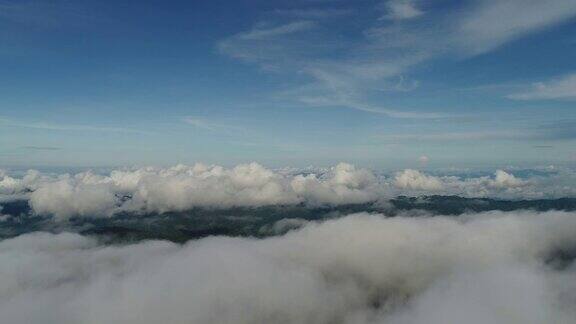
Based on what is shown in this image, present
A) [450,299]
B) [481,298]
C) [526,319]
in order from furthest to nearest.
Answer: [450,299]
[481,298]
[526,319]

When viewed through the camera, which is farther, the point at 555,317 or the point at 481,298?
the point at 481,298

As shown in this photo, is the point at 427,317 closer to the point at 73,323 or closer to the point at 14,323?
the point at 73,323

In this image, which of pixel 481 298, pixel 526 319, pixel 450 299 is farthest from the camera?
pixel 450 299

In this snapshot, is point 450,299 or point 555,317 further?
point 450,299

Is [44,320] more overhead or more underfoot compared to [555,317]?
more underfoot

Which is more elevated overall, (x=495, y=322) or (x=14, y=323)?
(x=495, y=322)

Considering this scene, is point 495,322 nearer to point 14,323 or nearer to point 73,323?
point 73,323

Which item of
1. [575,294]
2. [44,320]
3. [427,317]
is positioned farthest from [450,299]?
[44,320]

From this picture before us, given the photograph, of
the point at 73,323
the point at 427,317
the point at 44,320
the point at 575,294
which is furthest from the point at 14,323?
the point at 575,294
